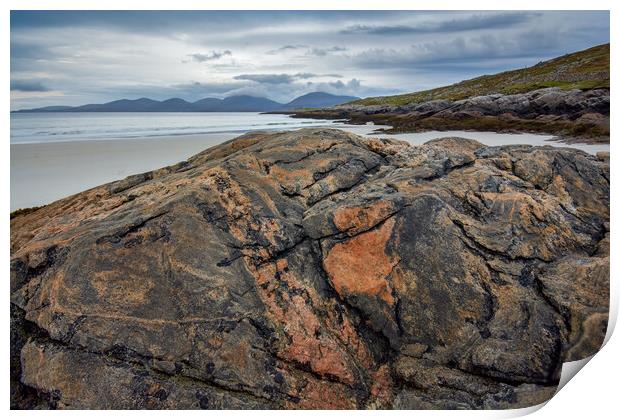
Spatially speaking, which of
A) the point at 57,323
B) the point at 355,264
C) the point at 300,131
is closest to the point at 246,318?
the point at 355,264

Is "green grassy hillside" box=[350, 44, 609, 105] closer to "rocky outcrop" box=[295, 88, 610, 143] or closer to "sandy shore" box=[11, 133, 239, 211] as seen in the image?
"rocky outcrop" box=[295, 88, 610, 143]

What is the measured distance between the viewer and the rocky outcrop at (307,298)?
19.4 feet

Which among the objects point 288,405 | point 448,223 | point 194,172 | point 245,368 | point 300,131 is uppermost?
point 300,131

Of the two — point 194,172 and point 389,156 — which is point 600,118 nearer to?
point 389,156

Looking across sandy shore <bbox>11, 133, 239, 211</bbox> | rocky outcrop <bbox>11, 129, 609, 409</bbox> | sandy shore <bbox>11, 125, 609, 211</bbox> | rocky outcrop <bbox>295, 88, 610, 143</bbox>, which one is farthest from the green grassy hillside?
sandy shore <bbox>11, 133, 239, 211</bbox>

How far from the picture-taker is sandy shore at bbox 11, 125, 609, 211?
11.8 metres

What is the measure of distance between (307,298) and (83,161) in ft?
47.5

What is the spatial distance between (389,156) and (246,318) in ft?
13.7

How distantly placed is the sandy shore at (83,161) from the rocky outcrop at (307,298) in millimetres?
5133

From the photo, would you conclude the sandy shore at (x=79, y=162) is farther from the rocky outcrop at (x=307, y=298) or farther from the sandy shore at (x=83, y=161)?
the rocky outcrop at (x=307, y=298)

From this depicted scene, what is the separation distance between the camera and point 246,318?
6.18 m

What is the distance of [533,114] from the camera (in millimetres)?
34969

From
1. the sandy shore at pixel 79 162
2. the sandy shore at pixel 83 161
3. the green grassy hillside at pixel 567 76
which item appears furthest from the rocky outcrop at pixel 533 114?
the sandy shore at pixel 79 162

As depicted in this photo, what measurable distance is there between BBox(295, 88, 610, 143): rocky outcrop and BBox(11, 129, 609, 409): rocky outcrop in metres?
14.4
